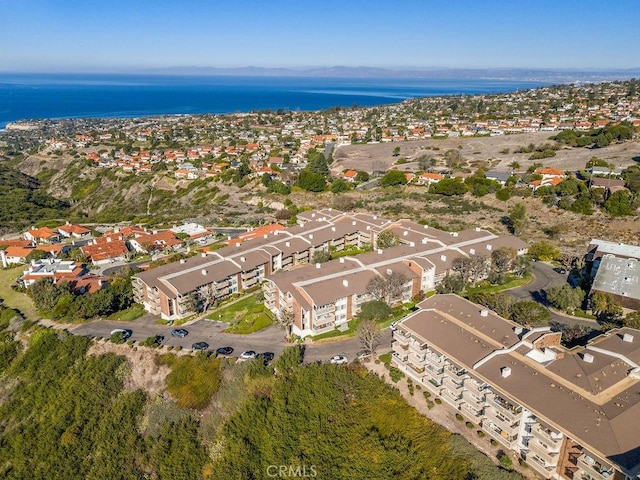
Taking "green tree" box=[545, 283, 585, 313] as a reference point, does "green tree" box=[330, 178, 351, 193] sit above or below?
below

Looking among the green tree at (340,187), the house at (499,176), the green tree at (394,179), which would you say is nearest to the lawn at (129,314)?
the green tree at (340,187)

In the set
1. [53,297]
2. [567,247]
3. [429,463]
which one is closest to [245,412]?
[429,463]

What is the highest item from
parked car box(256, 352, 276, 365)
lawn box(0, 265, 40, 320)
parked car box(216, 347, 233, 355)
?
parked car box(256, 352, 276, 365)

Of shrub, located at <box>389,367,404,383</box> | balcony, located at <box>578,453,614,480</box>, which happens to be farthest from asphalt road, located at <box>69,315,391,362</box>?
balcony, located at <box>578,453,614,480</box>

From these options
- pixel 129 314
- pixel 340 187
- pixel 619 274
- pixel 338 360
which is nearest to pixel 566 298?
pixel 619 274

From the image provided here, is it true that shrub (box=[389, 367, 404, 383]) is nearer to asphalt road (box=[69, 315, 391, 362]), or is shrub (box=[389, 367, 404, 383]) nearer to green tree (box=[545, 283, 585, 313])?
asphalt road (box=[69, 315, 391, 362])

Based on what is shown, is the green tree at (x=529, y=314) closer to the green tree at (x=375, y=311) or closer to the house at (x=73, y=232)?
the green tree at (x=375, y=311)
